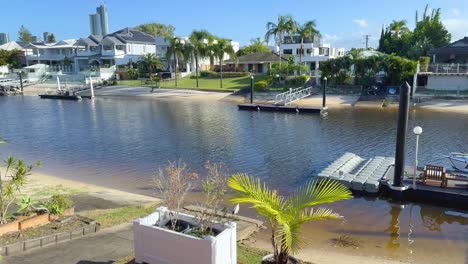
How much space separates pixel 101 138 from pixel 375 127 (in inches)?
926

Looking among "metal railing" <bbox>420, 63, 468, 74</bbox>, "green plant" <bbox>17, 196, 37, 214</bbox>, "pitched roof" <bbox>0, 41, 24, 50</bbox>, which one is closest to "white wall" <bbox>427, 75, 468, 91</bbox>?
"metal railing" <bbox>420, 63, 468, 74</bbox>

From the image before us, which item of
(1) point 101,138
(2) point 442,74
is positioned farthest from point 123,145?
(2) point 442,74

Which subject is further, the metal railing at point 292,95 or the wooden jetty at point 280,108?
the metal railing at point 292,95

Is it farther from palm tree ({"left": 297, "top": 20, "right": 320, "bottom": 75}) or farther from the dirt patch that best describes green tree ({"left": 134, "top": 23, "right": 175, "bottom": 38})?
the dirt patch

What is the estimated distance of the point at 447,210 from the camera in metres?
16.0

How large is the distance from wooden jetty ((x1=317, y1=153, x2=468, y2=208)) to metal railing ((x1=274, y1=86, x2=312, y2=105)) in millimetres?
27637

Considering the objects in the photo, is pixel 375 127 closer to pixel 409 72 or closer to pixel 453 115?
pixel 453 115

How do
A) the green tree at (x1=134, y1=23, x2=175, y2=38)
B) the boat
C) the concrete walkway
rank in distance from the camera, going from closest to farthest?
the concrete walkway
the boat
the green tree at (x1=134, y1=23, x2=175, y2=38)

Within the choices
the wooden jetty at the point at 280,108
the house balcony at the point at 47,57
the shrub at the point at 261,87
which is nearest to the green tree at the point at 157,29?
the house balcony at the point at 47,57

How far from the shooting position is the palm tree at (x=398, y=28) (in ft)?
253

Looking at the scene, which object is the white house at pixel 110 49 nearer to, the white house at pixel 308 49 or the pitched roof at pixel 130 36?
the pitched roof at pixel 130 36

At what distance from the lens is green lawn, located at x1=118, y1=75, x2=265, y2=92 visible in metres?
62.7

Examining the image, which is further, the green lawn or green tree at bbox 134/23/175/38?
green tree at bbox 134/23/175/38

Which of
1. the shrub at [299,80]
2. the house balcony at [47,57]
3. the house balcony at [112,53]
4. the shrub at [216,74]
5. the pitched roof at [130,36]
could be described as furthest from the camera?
the house balcony at [47,57]
